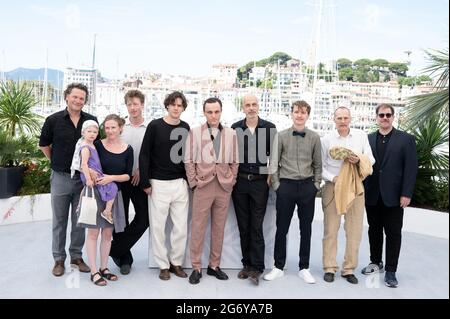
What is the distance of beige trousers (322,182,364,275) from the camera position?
338 centimetres

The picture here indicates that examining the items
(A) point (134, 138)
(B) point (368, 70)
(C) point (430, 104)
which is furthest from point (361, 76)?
(A) point (134, 138)

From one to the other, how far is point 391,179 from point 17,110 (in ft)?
17.0

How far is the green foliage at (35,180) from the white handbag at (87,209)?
270 centimetres

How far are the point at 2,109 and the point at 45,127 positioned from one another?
320 cm

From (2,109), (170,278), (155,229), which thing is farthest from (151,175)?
(2,109)

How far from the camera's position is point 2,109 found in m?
5.96

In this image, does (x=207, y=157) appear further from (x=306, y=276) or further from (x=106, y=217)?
(x=306, y=276)

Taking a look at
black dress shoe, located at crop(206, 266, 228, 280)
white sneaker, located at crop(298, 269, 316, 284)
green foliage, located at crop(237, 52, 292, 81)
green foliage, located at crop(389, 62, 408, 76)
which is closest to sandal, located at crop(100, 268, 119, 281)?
black dress shoe, located at crop(206, 266, 228, 280)

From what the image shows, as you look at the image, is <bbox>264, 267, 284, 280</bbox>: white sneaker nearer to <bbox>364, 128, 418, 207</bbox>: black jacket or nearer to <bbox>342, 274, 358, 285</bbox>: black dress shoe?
<bbox>342, 274, 358, 285</bbox>: black dress shoe

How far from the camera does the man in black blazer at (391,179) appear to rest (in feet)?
10.8

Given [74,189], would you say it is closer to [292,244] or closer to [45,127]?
[45,127]

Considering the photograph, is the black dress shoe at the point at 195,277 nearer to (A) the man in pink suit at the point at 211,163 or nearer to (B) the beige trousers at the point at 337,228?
(A) the man in pink suit at the point at 211,163

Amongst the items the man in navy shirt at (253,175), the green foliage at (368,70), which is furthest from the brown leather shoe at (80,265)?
the green foliage at (368,70)

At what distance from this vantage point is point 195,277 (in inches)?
131
